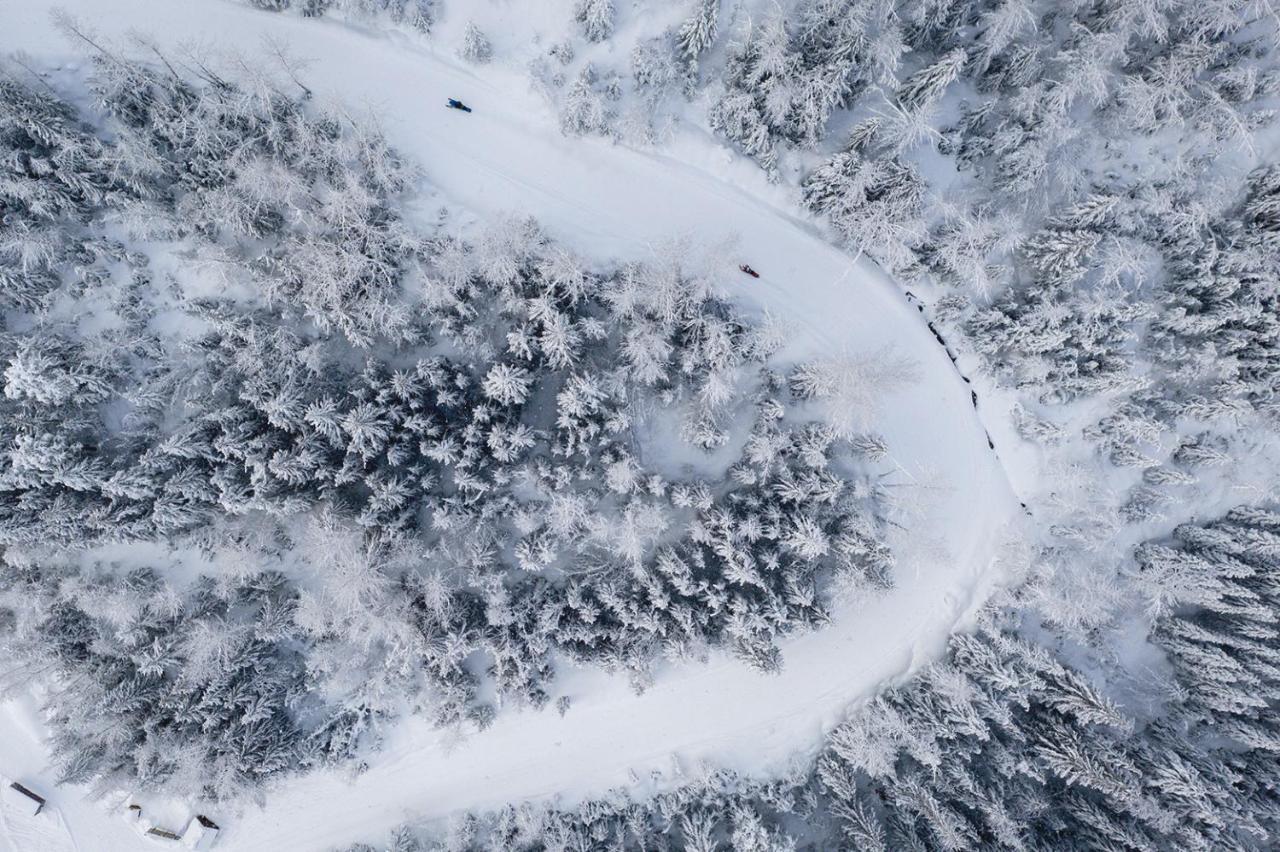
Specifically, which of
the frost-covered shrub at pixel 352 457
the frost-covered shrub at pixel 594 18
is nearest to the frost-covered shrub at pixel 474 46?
the frost-covered shrub at pixel 594 18

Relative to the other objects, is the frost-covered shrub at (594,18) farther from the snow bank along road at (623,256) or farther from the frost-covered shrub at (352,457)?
the frost-covered shrub at (352,457)

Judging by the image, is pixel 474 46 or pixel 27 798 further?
pixel 27 798

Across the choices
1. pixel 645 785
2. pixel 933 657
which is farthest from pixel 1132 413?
pixel 645 785

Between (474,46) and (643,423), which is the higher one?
(474,46)

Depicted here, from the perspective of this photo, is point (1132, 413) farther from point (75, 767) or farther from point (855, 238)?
point (75, 767)

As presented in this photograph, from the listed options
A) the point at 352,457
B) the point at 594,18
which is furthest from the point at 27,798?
the point at 594,18

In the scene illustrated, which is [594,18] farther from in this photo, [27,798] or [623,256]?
[27,798]

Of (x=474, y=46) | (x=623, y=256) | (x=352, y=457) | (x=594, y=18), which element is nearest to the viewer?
(x=352, y=457)

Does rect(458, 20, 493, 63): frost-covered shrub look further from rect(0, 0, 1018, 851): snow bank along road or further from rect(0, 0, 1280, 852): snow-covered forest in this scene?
rect(0, 0, 1018, 851): snow bank along road
